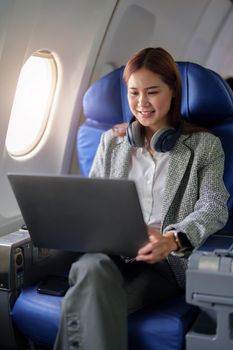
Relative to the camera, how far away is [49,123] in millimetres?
3039

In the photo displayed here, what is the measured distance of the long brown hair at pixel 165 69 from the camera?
210 centimetres

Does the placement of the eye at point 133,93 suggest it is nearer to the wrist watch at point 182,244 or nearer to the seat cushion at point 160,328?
the wrist watch at point 182,244

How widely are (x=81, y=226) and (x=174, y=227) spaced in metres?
0.36

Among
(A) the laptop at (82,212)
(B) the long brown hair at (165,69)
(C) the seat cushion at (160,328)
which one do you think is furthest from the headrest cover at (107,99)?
(C) the seat cushion at (160,328)

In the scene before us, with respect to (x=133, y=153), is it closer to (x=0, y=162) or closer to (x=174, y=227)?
(x=174, y=227)

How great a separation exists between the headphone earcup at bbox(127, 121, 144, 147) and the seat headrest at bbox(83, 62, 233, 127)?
0.26m

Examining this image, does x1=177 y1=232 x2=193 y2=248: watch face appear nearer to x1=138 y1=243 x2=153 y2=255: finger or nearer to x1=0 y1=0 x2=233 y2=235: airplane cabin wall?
x1=138 y1=243 x2=153 y2=255: finger

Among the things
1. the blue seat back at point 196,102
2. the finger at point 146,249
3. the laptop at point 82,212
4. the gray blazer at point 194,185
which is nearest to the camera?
the laptop at point 82,212

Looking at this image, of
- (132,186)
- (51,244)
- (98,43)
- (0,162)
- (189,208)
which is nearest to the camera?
(132,186)

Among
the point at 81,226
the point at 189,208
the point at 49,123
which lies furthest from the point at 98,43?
the point at 81,226

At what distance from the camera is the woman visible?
1.74 meters

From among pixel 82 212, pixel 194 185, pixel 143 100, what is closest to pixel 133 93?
pixel 143 100

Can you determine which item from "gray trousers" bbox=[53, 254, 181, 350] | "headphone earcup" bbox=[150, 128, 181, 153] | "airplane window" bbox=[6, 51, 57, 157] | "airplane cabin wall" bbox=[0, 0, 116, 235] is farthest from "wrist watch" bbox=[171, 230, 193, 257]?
"airplane window" bbox=[6, 51, 57, 157]

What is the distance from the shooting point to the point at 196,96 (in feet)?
7.52
